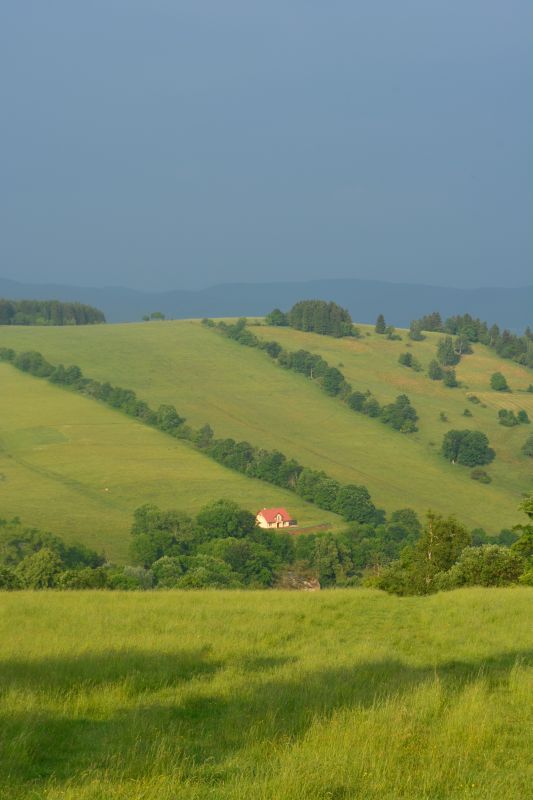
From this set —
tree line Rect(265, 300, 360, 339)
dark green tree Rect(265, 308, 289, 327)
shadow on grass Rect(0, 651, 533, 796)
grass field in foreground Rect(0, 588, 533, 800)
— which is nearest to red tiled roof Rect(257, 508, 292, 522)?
grass field in foreground Rect(0, 588, 533, 800)

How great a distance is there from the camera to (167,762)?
8.65 metres

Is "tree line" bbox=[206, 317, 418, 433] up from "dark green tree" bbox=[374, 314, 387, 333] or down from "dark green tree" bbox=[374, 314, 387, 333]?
down

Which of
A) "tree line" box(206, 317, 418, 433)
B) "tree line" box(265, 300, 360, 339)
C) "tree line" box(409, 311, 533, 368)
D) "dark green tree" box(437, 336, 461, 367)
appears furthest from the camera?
"tree line" box(265, 300, 360, 339)

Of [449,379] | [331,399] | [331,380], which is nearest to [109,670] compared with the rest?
[331,399]

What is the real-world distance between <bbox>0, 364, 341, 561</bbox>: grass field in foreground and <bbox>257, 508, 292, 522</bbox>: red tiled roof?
75.3 inches

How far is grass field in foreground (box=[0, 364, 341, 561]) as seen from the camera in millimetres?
82625

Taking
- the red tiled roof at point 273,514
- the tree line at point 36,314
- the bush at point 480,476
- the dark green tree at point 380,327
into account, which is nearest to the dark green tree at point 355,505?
the red tiled roof at point 273,514

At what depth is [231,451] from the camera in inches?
4227

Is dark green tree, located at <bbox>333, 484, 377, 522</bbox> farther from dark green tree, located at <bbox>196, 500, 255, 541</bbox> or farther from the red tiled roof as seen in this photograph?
dark green tree, located at <bbox>196, 500, 255, 541</bbox>

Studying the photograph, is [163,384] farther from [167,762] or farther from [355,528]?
[167,762]

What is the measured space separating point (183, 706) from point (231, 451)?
316 feet

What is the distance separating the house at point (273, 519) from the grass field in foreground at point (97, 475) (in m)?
2.04

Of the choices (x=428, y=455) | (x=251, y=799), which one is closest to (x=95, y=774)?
(x=251, y=799)

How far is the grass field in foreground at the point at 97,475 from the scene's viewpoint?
82.6 meters
